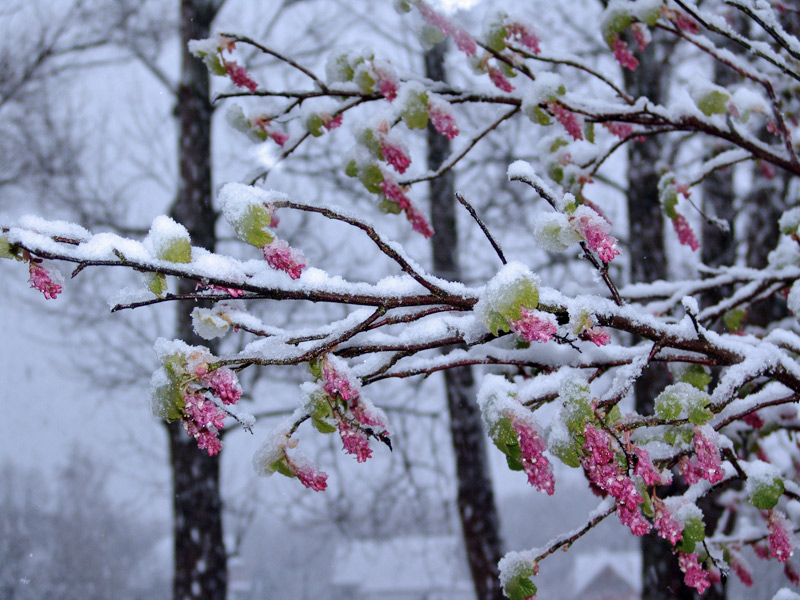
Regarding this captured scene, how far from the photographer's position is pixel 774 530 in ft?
4.32

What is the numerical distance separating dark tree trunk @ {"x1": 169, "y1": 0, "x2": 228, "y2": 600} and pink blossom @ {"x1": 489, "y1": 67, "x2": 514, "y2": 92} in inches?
137

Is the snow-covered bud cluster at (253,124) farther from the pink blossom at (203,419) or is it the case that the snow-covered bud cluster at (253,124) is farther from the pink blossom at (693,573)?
the pink blossom at (693,573)

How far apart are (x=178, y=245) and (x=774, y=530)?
1.30 meters

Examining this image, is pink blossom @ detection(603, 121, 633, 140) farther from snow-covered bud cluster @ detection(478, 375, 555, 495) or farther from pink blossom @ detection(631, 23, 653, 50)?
snow-covered bud cluster @ detection(478, 375, 555, 495)

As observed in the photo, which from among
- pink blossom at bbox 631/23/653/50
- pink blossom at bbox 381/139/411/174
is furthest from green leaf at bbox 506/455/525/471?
pink blossom at bbox 631/23/653/50

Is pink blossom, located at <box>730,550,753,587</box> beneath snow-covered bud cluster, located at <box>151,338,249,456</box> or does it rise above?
beneath

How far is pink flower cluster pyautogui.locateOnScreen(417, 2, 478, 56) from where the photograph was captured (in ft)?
6.22

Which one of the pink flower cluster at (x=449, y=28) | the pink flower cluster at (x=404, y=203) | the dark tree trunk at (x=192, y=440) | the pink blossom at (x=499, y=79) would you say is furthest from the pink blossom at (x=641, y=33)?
the dark tree trunk at (x=192, y=440)

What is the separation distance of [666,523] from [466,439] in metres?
4.42

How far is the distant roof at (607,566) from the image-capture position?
28.8 meters

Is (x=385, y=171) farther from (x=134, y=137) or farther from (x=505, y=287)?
(x=134, y=137)

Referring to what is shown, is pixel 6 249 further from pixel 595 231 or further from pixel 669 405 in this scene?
pixel 669 405

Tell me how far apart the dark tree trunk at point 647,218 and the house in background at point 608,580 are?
27825 millimetres

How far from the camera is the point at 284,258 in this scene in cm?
101
